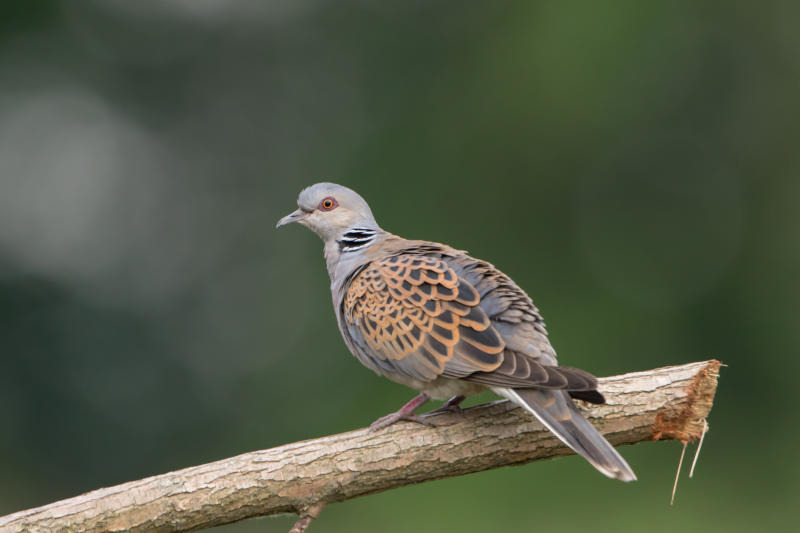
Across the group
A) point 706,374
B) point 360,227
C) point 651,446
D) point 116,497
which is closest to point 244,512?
point 116,497

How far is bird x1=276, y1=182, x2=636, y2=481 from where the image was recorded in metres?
3.40

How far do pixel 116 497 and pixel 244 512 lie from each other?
0.52 meters

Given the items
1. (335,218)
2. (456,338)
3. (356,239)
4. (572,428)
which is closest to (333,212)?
(335,218)

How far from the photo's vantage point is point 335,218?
4.91 m

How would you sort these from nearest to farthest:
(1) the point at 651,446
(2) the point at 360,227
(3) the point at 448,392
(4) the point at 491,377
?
(4) the point at 491,377, (3) the point at 448,392, (2) the point at 360,227, (1) the point at 651,446

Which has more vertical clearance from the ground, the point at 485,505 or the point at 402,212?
the point at 402,212

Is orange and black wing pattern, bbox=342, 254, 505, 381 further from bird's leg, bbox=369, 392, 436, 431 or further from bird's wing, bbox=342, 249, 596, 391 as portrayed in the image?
bird's leg, bbox=369, 392, 436, 431

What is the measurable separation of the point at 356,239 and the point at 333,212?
0.26 metres

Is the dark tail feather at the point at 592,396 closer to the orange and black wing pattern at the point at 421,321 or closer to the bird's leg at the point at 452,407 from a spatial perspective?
the orange and black wing pattern at the point at 421,321

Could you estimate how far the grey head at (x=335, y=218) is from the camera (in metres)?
4.82

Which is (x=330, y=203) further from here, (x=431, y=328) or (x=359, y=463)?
(x=359, y=463)

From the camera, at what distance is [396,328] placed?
3939 millimetres

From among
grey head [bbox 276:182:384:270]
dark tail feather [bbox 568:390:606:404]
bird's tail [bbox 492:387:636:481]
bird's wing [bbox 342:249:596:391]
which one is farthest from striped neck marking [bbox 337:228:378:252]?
dark tail feather [bbox 568:390:606:404]

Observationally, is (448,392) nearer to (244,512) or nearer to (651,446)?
(244,512)
